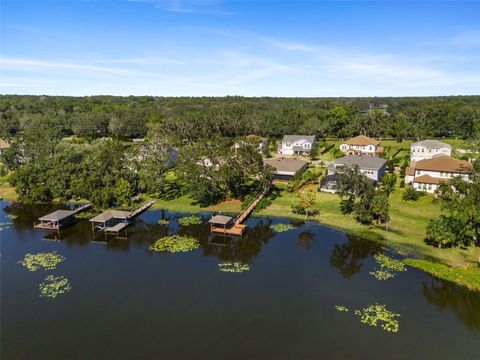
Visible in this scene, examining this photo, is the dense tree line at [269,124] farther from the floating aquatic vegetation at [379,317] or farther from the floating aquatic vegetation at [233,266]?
the floating aquatic vegetation at [379,317]

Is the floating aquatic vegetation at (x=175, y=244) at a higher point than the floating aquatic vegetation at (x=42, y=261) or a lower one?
higher

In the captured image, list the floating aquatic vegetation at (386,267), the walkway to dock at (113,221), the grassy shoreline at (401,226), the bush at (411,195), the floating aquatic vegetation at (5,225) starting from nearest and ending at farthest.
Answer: the floating aquatic vegetation at (386,267) → the grassy shoreline at (401,226) → the walkway to dock at (113,221) → the floating aquatic vegetation at (5,225) → the bush at (411,195)

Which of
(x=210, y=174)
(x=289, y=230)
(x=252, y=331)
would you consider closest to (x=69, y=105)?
(x=210, y=174)

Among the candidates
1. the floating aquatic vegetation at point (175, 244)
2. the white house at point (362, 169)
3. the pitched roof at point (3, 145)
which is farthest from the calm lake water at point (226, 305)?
the pitched roof at point (3, 145)

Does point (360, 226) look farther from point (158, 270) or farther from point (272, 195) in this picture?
point (158, 270)

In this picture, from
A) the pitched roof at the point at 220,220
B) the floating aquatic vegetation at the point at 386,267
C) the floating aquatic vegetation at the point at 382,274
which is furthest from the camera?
the pitched roof at the point at 220,220

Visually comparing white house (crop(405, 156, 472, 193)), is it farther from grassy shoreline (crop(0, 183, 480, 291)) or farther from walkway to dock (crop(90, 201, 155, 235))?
walkway to dock (crop(90, 201, 155, 235))
